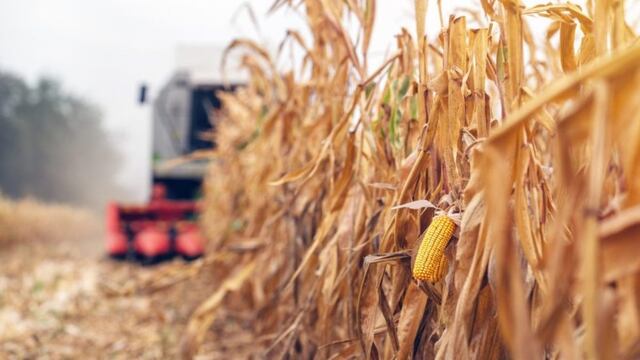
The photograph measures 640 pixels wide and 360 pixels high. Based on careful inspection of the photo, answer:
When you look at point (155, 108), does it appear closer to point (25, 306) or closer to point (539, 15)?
point (25, 306)

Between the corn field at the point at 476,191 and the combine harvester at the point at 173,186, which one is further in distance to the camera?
the combine harvester at the point at 173,186

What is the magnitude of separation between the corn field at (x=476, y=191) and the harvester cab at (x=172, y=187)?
400 centimetres

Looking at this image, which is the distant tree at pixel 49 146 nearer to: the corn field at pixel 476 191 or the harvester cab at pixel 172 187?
the harvester cab at pixel 172 187

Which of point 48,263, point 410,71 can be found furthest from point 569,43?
point 48,263

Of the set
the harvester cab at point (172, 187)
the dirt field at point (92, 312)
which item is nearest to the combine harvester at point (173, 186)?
the harvester cab at point (172, 187)

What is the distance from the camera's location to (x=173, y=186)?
9.34 meters

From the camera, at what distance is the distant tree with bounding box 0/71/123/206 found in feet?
92.0

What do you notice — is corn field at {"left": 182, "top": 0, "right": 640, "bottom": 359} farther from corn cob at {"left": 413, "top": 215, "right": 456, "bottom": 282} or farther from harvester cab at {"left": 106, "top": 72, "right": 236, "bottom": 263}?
harvester cab at {"left": 106, "top": 72, "right": 236, "bottom": 263}

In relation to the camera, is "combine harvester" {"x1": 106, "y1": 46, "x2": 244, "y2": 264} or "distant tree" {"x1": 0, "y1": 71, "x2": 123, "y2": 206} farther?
"distant tree" {"x1": 0, "y1": 71, "x2": 123, "y2": 206}

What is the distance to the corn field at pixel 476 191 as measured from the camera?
0.64 m

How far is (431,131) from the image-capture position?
1.32 meters

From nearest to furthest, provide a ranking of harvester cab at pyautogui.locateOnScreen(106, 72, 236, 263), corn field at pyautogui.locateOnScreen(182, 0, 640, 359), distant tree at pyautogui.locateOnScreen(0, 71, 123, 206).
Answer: corn field at pyautogui.locateOnScreen(182, 0, 640, 359) → harvester cab at pyautogui.locateOnScreen(106, 72, 236, 263) → distant tree at pyautogui.locateOnScreen(0, 71, 123, 206)

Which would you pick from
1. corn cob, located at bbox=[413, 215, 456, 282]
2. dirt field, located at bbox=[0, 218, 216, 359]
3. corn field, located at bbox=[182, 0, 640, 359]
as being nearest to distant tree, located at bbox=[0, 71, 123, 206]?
dirt field, located at bbox=[0, 218, 216, 359]

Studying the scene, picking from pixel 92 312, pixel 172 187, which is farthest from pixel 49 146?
pixel 92 312
